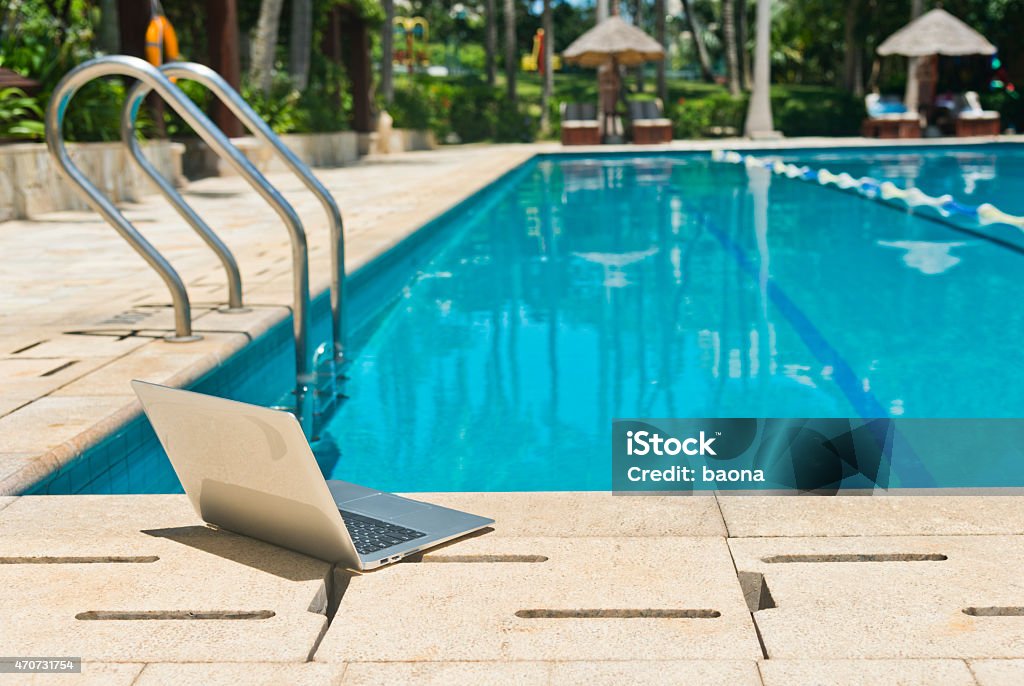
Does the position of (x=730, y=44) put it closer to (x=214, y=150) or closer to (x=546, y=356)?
(x=546, y=356)

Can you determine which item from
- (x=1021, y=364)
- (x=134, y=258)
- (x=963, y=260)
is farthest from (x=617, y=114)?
(x=1021, y=364)

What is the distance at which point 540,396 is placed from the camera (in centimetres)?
494

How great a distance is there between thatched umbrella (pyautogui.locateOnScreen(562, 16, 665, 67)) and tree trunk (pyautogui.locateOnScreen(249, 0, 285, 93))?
813 centimetres

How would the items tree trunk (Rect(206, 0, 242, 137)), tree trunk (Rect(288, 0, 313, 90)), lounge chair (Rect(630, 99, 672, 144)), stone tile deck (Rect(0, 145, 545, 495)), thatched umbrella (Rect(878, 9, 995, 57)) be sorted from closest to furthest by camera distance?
stone tile deck (Rect(0, 145, 545, 495)) < tree trunk (Rect(206, 0, 242, 137)) < tree trunk (Rect(288, 0, 313, 90)) < lounge chair (Rect(630, 99, 672, 144)) < thatched umbrella (Rect(878, 9, 995, 57))

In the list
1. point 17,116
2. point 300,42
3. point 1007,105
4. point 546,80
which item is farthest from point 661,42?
point 17,116

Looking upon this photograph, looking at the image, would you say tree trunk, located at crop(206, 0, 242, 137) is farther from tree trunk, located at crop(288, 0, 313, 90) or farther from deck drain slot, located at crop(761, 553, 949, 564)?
deck drain slot, located at crop(761, 553, 949, 564)

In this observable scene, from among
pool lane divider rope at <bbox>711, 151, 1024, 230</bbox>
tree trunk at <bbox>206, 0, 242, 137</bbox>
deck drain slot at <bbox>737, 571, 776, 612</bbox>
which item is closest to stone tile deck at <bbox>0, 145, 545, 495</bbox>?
deck drain slot at <bbox>737, 571, 776, 612</bbox>

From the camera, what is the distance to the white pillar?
76.7 ft

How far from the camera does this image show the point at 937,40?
23.0 meters

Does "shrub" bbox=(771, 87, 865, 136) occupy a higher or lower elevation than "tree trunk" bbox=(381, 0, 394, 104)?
lower

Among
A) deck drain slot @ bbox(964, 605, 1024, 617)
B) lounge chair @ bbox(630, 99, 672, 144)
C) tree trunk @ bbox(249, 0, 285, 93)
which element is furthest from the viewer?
lounge chair @ bbox(630, 99, 672, 144)

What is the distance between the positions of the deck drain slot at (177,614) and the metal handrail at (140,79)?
8.37 feet

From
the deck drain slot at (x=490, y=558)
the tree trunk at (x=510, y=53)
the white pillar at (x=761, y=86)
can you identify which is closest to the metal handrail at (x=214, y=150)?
the deck drain slot at (x=490, y=558)

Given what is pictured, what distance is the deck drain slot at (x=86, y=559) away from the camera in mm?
2396
